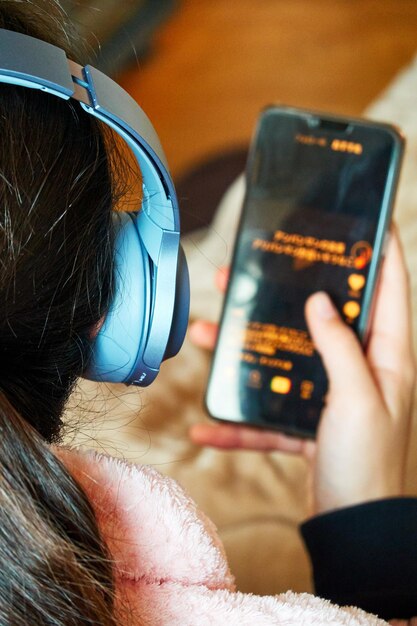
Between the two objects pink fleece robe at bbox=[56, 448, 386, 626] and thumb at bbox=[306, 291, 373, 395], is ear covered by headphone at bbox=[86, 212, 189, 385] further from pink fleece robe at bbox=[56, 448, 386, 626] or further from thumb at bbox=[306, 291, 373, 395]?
thumb at bbox=[306, 291, 373, 395]

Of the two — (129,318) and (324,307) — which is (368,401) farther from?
(129,318)

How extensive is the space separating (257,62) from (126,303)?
125cm

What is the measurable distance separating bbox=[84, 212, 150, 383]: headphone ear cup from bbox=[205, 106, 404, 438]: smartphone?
14.6 inches

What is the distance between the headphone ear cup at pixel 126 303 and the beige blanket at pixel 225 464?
1.01 ft

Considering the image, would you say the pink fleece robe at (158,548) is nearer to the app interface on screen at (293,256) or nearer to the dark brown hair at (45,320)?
the dark brown hair at (45,320)

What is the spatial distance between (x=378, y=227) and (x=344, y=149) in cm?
8

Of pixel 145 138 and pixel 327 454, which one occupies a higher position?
pixel 145 138

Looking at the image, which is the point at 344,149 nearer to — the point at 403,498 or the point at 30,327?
the point at 403,498

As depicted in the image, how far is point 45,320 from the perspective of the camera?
1.03ft

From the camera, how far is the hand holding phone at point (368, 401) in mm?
655

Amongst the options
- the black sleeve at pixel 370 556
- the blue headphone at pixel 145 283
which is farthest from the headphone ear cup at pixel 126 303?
the black sleeve at pixel 370 556

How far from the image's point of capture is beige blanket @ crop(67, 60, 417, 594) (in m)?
0.72

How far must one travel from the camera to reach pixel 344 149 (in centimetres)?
71

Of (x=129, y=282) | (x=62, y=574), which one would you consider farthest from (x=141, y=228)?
(x=62, y=574)
